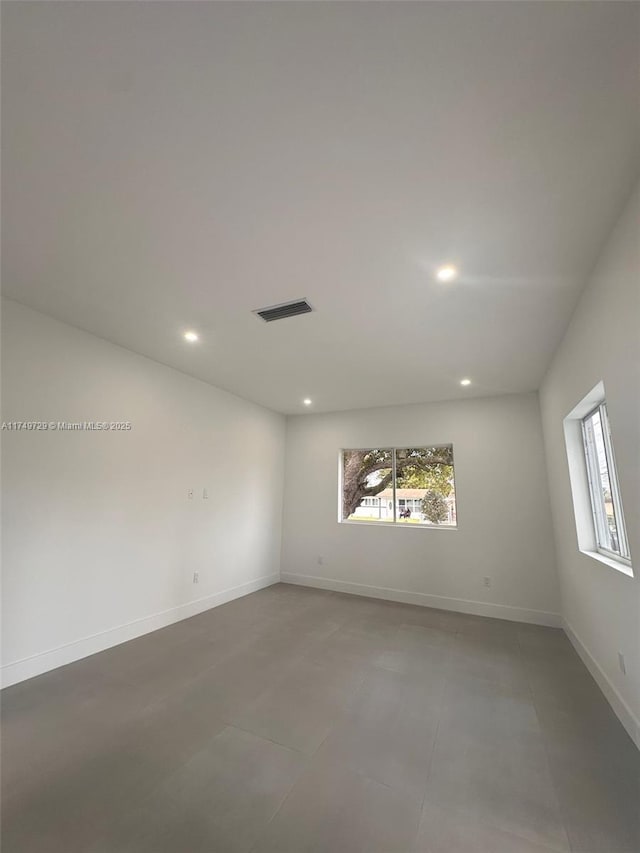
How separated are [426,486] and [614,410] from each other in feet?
10.1

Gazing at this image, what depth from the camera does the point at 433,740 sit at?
6.43 ft

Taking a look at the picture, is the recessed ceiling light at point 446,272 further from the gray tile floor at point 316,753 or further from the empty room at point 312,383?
the gray tile floor at point 316,753

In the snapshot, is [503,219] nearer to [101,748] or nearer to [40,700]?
[101,748]

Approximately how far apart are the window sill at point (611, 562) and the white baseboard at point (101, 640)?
399 cm

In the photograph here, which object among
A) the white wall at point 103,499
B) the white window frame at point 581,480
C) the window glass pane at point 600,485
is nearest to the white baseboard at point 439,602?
the white wall at point 103,499

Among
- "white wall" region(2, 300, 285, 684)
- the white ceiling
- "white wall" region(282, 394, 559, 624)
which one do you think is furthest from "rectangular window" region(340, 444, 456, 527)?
the white ceiling

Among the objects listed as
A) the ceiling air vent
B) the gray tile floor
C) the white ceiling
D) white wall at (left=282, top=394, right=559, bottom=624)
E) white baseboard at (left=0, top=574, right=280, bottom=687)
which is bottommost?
the gray tile floor

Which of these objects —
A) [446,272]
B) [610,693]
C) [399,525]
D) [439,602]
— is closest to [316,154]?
[446,272]

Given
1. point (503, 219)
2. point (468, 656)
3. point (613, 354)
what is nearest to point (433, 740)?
point (468, 656)

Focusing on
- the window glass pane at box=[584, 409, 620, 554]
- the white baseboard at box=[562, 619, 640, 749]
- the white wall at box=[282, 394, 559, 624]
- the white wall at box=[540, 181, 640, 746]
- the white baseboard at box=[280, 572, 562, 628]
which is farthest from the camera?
the white wall at box=[282, 394, 559, 624]

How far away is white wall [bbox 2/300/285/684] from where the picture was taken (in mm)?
2576

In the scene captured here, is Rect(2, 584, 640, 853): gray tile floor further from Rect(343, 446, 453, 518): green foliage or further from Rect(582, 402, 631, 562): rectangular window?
Rect(343, 446, 453, 518): green foliage

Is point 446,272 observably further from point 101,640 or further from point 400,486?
point 101,640

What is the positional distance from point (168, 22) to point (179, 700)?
11.2ft
